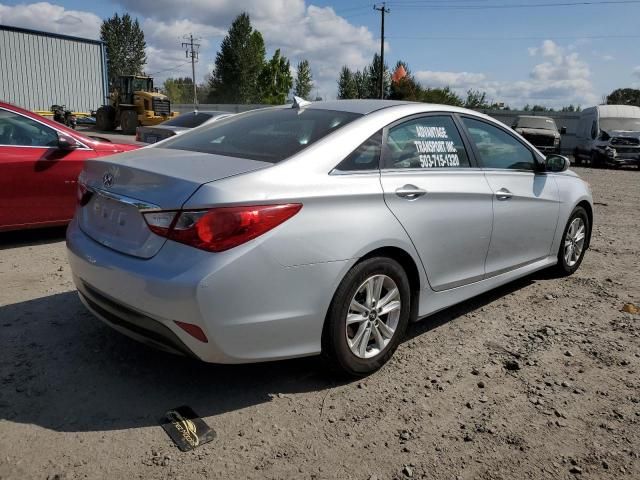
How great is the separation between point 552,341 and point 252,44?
77.0m

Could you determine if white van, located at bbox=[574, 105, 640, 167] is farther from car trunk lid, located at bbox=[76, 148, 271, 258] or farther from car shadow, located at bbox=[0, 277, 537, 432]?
car trunk lid, located at bbox=[76, 148, 271, 258]

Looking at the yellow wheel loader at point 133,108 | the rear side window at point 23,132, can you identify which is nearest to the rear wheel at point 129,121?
the yellow wheel loader at point 133,108

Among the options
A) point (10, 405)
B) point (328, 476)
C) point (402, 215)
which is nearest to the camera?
point (328, 476)

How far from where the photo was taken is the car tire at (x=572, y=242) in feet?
16.5

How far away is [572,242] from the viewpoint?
17.1 ft

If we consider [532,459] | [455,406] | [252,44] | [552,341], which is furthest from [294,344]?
[252,44]

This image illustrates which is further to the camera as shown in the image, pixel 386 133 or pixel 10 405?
pixel 386 133

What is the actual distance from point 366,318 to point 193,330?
983 millimetres

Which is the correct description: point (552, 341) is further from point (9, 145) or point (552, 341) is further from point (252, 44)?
point (252, 44)

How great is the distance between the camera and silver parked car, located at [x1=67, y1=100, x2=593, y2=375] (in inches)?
98.0

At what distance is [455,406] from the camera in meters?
2.91

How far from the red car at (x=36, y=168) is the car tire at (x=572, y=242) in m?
4.61

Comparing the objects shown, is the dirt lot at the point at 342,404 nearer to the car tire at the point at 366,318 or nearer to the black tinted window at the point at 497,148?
the car tire at the point at 366,318

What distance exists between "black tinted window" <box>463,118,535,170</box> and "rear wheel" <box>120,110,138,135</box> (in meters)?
26.1
